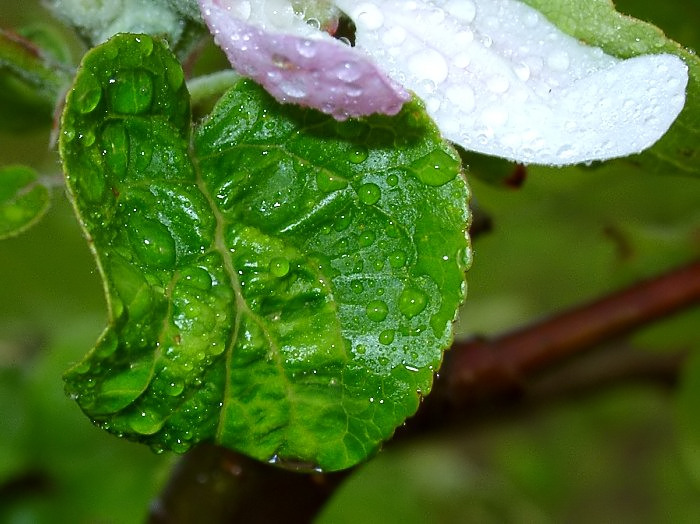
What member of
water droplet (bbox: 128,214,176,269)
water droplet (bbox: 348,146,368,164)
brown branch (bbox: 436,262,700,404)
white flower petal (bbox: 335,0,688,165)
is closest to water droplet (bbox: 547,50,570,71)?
white flower petal (bbox: 335,0,688,165)

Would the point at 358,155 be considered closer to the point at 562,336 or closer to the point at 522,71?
the point at 522,71

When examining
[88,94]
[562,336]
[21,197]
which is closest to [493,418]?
[562,336]

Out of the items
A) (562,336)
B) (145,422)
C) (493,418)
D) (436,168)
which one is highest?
(436,168)

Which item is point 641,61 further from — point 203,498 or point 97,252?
point 203,498

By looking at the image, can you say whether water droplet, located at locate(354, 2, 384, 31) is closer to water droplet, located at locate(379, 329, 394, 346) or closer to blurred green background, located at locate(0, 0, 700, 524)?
water droplet, located at locate(379, 329, 394, 346)

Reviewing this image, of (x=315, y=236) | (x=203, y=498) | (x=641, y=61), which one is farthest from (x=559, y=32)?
(x=203, y=498)

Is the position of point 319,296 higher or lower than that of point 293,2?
lower
